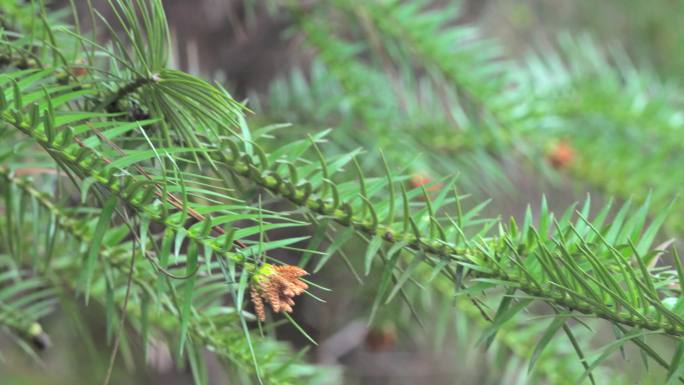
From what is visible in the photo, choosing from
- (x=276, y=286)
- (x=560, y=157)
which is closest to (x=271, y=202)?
(x=276, y=286)

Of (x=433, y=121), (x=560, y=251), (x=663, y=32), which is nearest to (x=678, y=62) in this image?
(x=663, y=32)

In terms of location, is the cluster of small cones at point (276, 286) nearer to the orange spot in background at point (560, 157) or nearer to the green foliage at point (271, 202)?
the green foliage at point (271, 202)

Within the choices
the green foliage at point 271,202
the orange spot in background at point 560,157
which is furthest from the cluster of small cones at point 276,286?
the orange spot in background at point 560,157

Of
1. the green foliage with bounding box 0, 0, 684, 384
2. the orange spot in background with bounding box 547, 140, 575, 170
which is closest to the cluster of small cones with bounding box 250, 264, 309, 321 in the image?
the green foliage with bounding box 0, 0, 684, 384

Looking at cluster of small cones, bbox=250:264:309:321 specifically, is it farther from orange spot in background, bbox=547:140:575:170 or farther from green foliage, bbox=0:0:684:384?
orange spot in background, bbox=547:140:575:170

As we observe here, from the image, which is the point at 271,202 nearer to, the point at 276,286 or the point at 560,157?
the point at 276,286

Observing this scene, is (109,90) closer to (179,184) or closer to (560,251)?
(179,184)
